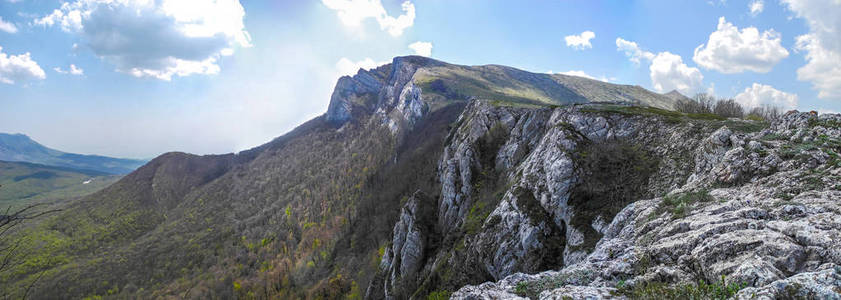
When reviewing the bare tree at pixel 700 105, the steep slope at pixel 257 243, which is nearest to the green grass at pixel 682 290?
the steep slope at pixel 257 243

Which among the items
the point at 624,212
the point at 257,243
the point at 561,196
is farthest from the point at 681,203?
the point at 257,243

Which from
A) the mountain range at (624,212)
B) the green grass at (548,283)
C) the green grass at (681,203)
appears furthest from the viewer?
the green grass at (681,203)

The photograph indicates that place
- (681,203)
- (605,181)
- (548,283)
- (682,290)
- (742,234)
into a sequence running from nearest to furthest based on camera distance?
(682,290)
(742,234)
(548,283)
(681,203)
(605,181)

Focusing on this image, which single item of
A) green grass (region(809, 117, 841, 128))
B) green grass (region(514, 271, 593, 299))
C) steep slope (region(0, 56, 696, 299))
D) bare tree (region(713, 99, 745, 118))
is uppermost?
bare tree (region(713, 99, 745, 118))

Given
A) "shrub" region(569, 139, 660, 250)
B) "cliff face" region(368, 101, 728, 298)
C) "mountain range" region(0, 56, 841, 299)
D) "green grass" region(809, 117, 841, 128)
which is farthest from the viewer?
"cliff face" region(368, 101, 728, 298)

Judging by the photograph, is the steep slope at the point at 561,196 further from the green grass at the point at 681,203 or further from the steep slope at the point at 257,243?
the steep slope at the point at 257,243

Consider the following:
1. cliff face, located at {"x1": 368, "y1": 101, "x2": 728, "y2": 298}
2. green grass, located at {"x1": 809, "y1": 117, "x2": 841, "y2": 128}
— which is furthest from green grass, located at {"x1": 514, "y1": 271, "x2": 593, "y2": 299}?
green grass, located at {"x1": 809, "y1": 117, "x2": 841, "y2": 128}

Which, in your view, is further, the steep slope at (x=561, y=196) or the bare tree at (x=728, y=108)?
the bare tree at (x=728, y=108)

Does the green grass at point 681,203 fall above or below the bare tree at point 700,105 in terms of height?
below

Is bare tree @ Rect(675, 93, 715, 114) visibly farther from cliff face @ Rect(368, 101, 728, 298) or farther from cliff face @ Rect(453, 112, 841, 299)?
cliff face @ Rect(453, 112, 841, 299)

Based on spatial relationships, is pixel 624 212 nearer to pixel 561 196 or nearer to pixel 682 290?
pixel 561 196

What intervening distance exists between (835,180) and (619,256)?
1032 centimetres

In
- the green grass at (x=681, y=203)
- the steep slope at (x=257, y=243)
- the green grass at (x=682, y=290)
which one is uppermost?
the green grass at (x=681, y=203)

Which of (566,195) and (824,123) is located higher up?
(824,123)
